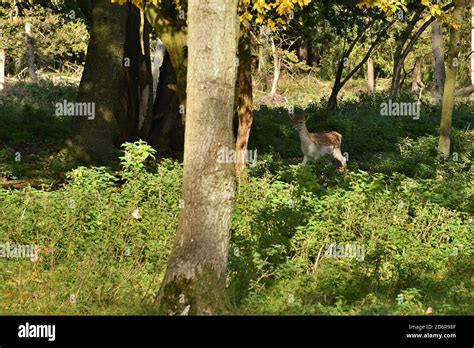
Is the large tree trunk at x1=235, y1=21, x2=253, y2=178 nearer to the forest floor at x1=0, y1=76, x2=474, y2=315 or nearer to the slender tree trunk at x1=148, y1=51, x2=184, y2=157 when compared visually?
the forest floor at x1=0, y1=76, x2=474, y2=315

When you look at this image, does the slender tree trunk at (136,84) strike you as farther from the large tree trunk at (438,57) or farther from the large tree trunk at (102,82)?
the large tree trunk at (438,57)

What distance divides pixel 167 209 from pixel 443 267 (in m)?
4.26

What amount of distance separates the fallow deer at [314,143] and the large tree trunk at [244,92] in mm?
3416

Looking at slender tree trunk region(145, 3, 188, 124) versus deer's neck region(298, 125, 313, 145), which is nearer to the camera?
slender tree trunk region(145, 3, 188, 124)

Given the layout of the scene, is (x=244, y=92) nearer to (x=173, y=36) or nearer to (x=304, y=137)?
(x=173, y=36)

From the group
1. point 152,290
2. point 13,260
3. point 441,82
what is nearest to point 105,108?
point 13,260

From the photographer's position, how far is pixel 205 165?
10.9 metres

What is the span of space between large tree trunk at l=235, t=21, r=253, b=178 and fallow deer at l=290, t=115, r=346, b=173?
342 cm

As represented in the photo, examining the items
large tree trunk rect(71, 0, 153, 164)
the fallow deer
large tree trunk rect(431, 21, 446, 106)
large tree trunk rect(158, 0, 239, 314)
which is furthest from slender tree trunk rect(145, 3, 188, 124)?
large tree trunk rect(431, 21, 446, 106)

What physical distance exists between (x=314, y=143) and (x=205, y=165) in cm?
1117

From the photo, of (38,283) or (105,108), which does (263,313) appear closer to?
(38,283)

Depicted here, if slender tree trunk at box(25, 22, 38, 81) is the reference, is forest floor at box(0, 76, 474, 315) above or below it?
below

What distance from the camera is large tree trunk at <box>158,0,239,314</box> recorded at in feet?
35.8

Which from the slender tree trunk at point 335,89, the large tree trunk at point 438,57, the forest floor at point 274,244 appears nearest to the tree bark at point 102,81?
the forest floor at point 274,244
